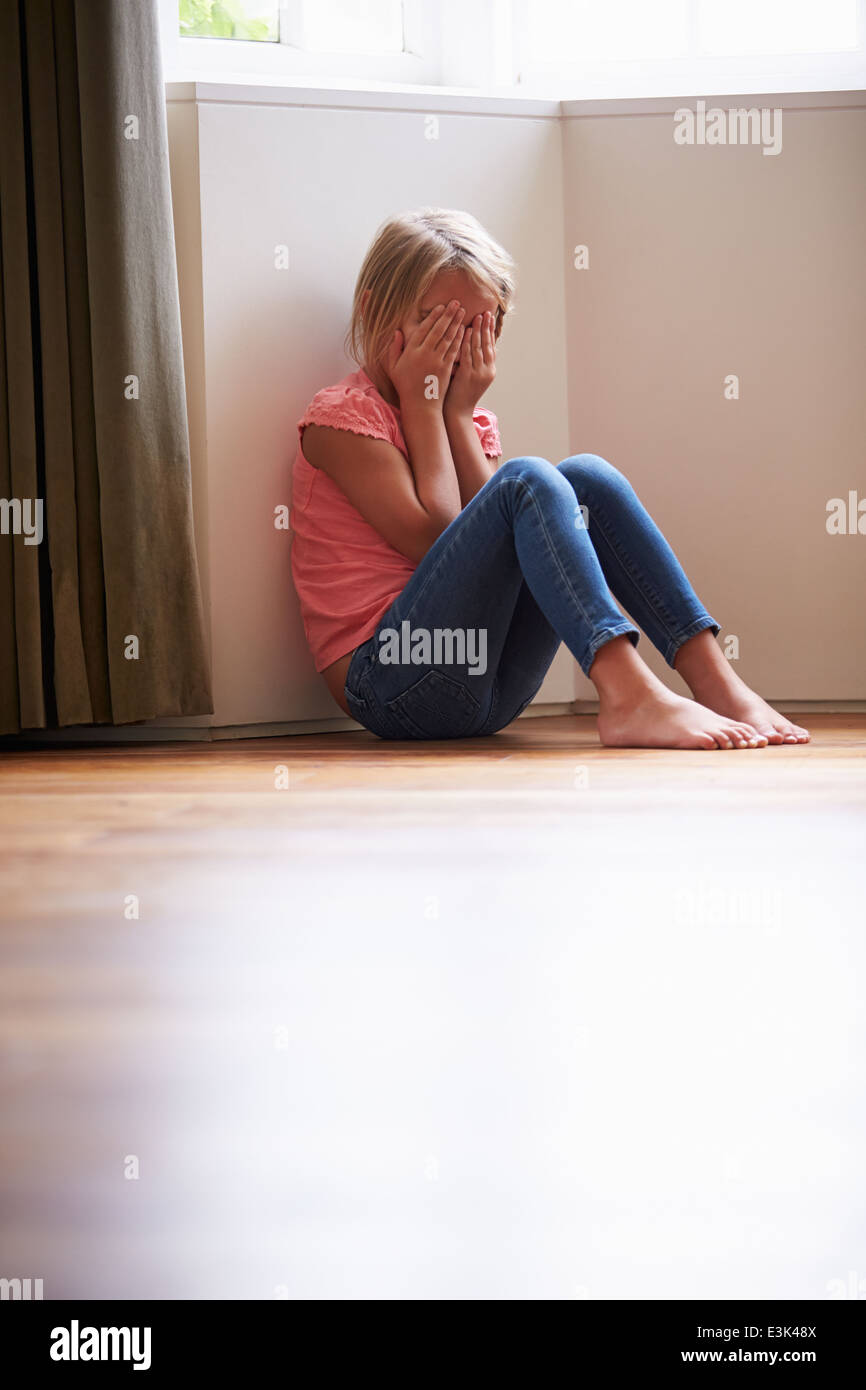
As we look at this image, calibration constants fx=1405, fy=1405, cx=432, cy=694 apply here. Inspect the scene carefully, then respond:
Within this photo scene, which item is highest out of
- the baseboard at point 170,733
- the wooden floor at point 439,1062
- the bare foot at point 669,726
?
the wooden floor at point 439,1062

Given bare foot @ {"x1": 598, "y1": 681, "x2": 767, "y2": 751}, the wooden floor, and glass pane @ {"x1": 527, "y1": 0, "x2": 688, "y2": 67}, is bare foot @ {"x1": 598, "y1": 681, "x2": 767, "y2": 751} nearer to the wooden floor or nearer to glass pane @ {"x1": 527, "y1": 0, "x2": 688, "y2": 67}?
the wooden floor

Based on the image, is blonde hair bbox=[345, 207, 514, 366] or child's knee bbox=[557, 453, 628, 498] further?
blonde hair bbox=[345, 207, 514, 366]

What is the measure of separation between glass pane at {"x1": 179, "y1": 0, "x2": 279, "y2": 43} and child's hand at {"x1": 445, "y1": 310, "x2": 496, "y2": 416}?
0.81 m

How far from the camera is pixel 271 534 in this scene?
2168 millimetres

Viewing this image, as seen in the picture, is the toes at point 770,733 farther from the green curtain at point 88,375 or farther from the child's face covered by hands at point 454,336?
the green curtain at point 88,375

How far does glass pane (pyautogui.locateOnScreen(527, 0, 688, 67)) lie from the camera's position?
99.5 inches

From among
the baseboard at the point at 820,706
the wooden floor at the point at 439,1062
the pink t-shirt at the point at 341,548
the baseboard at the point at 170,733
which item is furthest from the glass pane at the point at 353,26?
the wooden floor at the point at 439,1062

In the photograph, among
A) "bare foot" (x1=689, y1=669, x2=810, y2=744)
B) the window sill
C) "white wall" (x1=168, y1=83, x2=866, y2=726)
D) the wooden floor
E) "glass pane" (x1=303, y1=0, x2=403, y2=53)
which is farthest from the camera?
"glass pane" (x1=303, y1=0, x2=403, y2=53)

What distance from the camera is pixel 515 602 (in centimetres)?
183

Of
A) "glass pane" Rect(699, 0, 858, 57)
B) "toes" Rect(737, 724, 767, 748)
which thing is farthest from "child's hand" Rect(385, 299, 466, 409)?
"glass pane" Rect(699, 0, 858, 57)

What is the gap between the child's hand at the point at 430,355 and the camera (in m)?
1.97

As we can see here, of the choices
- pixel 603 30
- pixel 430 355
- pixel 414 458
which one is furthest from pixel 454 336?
pixel 603 30

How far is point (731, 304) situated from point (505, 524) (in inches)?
34.0
